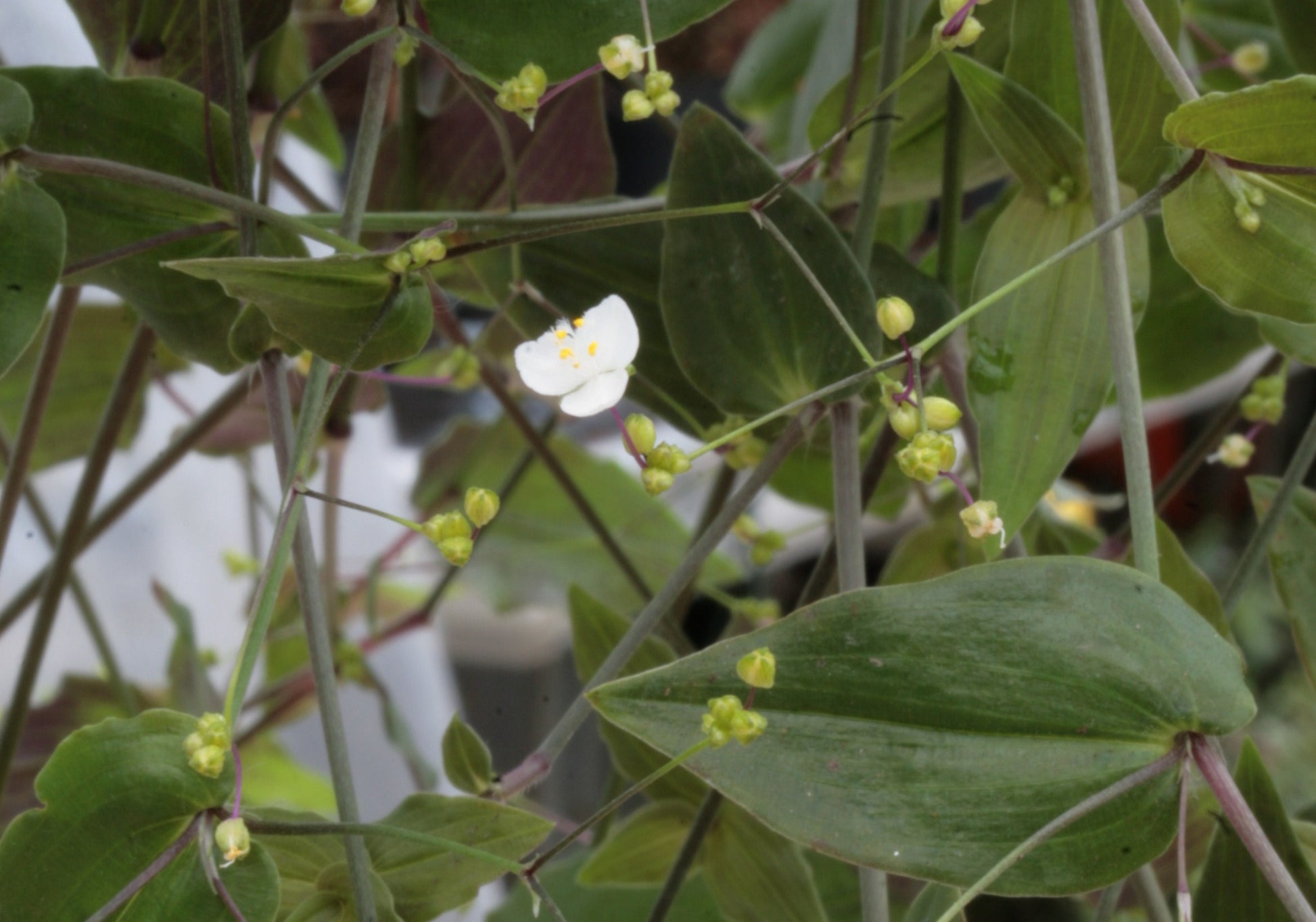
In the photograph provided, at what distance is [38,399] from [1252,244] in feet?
1.13

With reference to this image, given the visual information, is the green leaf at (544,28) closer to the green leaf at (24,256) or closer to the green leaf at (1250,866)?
the green leaf at (24,256)

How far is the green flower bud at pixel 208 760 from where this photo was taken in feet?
0.71

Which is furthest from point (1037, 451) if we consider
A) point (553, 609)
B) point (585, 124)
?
point (553, 609)

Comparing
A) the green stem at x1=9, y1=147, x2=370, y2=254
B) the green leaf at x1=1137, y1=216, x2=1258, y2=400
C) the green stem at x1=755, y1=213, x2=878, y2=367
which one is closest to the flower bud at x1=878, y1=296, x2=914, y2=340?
the green stem at x1=755, y1=213, x2=878, y2=367

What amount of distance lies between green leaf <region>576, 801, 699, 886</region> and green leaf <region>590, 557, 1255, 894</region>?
0.17m

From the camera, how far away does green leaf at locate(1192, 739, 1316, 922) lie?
288 millimetres

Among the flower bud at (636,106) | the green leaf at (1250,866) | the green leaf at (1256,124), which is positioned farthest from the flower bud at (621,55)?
the green leaf at (1250,866)

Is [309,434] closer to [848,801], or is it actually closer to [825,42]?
[848,801]

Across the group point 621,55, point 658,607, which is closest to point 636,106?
point 621,55

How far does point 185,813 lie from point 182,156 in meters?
0.18

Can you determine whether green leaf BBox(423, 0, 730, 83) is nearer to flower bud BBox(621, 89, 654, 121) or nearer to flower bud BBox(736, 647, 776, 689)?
flower bud BBox(621, 89, 654, 121)

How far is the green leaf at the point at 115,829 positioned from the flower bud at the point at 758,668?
114mm

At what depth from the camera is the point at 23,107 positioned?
0.26 metres

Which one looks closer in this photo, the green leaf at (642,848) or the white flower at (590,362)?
the white flower at (590,362)
